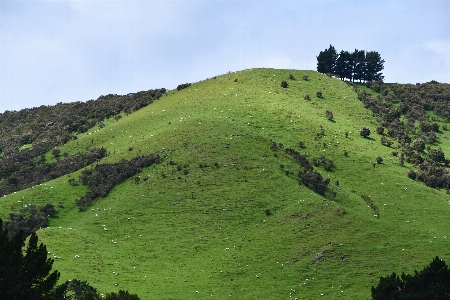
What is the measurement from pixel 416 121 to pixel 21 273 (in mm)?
101702

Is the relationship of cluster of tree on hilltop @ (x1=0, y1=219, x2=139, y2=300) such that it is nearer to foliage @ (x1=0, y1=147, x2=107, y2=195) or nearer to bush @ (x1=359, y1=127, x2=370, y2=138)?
foliage @ (x1=0, y1=147, x2=107, y2=195)

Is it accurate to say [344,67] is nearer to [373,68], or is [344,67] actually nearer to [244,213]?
[373,68]

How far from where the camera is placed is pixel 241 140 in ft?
343

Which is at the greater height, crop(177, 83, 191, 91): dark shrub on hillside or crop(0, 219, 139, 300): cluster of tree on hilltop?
crop(177, 83, 191, 91): dark shrub on hillside

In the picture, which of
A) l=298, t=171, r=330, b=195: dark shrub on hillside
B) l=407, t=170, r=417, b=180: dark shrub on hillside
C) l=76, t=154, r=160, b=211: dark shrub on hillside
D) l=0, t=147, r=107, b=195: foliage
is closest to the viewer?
l=298, t=171, r=330, b=195: dark shrub on hillside

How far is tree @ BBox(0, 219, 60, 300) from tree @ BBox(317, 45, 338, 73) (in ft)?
429

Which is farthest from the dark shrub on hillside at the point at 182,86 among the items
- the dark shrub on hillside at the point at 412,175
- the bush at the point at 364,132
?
the dark shrub on hillside at the point at 412,175

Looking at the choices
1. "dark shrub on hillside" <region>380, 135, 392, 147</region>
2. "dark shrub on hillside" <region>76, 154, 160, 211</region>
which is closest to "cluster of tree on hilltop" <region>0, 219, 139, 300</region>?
"dark shrub on hillside" <region>76, 154, 160, 211</region>

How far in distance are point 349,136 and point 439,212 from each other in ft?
96.3

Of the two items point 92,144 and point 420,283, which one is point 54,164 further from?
point 420,283

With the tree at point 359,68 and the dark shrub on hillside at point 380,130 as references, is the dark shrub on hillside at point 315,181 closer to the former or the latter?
the dark shrub on hillside at point 380,130

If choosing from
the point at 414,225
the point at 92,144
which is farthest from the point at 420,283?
the point at 92,144

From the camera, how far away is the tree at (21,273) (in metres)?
47.6

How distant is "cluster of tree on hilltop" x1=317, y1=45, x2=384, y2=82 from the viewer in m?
170
